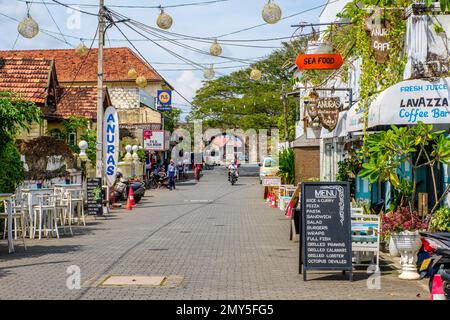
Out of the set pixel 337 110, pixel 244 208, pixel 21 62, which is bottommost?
pixel 244 208

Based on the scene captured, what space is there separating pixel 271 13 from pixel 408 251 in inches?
330

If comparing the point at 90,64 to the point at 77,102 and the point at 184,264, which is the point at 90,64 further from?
the point at 184,264

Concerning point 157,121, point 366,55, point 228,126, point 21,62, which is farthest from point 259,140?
point 366,55

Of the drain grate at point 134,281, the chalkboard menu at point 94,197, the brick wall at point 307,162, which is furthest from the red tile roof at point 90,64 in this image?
the drain grate at point 134,281

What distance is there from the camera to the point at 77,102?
41.8 metres

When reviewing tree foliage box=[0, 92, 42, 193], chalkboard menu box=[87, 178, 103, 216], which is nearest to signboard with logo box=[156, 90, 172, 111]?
chalkboard menu box=[87, 178, 103, 216]

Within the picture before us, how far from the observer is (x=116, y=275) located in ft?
39.8

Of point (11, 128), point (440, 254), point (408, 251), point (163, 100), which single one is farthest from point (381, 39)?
point (163, 100)

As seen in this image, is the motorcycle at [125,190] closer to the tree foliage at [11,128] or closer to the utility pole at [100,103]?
the utility pole at [100,103]

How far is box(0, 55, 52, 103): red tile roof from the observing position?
32.5 meters

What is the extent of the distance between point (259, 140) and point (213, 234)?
6242 centimetres

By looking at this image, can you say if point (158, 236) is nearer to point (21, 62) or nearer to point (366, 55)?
point (366, 55)

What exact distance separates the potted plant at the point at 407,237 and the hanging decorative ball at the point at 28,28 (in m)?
11.8
